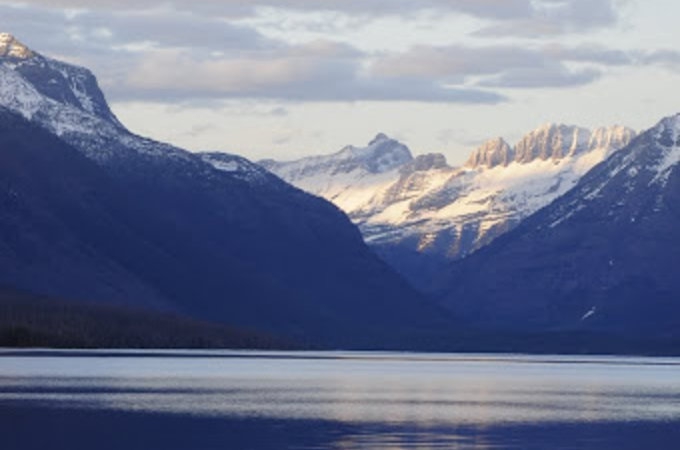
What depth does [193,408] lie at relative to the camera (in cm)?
18775

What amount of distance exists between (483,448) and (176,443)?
21471 mm

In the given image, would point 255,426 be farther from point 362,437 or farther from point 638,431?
point 638,431

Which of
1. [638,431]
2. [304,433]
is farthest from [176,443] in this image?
[638,431]

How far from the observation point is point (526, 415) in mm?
188500

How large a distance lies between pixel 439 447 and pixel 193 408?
4616cm

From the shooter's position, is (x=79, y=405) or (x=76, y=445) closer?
(x=76, y=445)

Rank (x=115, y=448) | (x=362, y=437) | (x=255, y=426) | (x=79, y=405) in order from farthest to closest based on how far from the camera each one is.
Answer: (x=79, y=405), (x=255, y=426), (x=362, y=437), (x=115, y=448)

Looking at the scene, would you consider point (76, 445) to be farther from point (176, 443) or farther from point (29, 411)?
point (29, 411)

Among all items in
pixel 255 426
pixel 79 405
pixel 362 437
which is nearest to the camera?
pixel 362 437

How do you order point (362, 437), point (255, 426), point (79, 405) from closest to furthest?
1. point (362, 437)
2. point (255, 426)
3. point (79, 405)

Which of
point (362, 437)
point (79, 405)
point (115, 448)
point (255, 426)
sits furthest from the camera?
point (79, 405)

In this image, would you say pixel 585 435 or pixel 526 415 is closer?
pixel 585 435

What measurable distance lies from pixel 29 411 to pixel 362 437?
33.2 metres

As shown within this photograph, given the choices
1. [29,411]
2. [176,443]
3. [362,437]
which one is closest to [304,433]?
[362,437]
